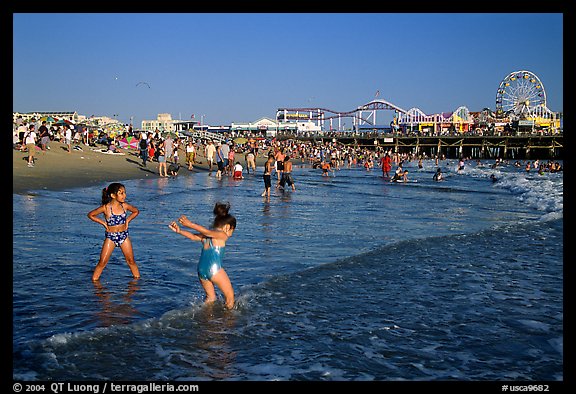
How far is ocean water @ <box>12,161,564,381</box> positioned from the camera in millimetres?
4352

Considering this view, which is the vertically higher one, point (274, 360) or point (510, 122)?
point (510, 122)

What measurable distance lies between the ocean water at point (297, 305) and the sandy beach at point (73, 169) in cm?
636

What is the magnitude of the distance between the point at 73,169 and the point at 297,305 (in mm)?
18917

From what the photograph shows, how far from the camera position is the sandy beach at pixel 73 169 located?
57.9 feet

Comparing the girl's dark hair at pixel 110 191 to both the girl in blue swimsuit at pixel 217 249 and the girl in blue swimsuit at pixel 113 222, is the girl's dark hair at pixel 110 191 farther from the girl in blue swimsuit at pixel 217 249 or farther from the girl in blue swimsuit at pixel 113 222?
the girl in blue swimsuit at pixel 217 249

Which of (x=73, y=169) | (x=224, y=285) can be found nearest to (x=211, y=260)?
(x=224, y=285)

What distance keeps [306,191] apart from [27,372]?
17480 mm

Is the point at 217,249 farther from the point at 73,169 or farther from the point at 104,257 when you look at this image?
the point at 73,169

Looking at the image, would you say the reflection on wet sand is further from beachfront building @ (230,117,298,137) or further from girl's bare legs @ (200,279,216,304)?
beachfront building @ (230,117,298,137)

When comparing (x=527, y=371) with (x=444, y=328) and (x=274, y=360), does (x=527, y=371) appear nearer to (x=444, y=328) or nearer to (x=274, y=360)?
(x=444, y=328)

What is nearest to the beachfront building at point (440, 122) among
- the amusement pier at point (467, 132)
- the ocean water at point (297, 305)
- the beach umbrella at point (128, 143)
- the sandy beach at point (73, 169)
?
the amusement pier at point (467, 132)

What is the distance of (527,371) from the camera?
4340mm
